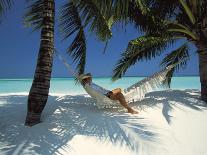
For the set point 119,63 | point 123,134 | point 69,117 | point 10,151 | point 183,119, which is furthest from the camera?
point 119,63

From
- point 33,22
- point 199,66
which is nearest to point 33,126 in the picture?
point 33,22

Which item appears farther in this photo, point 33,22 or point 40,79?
point 33,22

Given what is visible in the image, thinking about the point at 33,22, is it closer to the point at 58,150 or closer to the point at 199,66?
the point at 58,150

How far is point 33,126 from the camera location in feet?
15.0

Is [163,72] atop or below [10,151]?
atop

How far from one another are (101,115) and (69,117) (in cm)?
52

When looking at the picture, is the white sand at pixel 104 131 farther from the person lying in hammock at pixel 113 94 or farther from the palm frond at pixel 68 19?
the palm frond at pixel 68 19

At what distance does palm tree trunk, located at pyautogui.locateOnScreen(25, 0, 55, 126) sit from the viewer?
4586mm

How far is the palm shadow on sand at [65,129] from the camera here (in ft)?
13.4

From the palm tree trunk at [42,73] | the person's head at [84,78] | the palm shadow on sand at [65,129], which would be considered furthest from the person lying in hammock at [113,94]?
the palm tree trunk at [42,73]

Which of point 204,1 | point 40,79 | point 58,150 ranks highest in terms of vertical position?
point 204,1

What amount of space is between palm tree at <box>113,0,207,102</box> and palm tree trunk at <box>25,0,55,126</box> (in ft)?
8.06

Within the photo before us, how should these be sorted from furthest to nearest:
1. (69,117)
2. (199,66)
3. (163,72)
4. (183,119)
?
1. (199,66)
2. (163,72)
3. (183,119)
4. (69,117)

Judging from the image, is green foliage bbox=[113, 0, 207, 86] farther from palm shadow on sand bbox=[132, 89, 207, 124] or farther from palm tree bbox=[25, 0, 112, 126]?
palm tree bbox=[25, 0, 112, 126]
